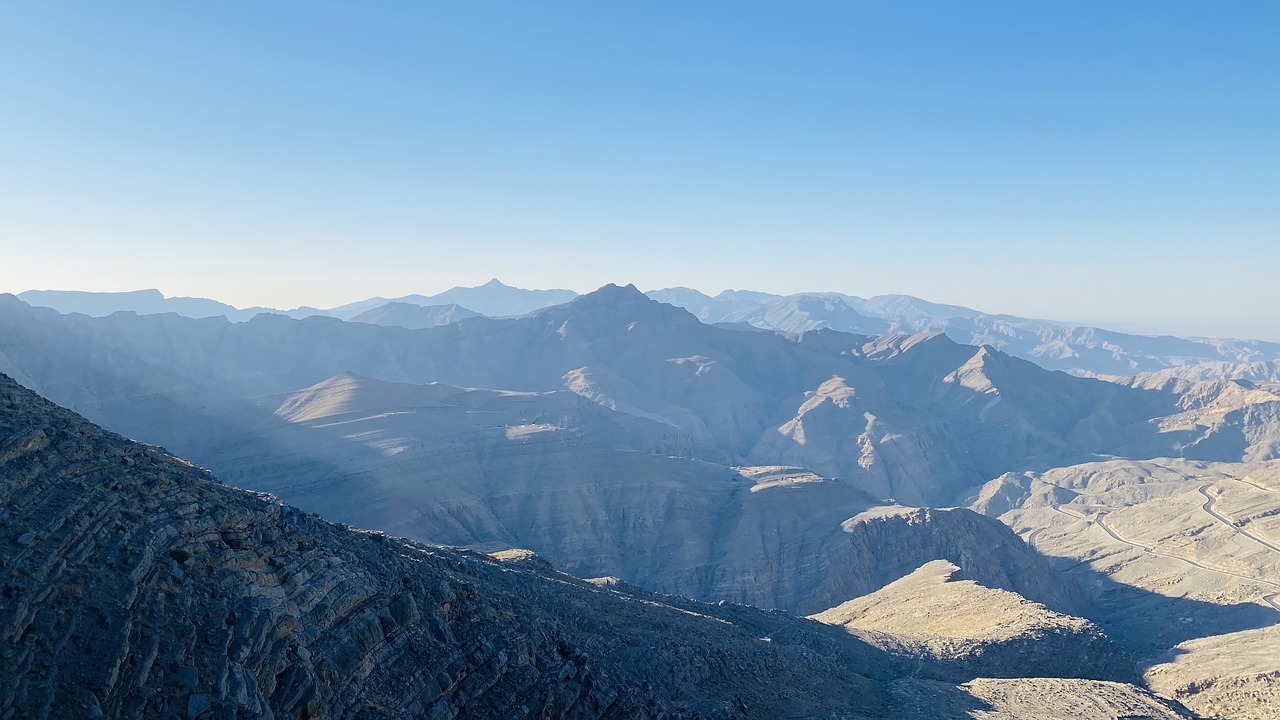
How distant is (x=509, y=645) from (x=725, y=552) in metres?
92.7

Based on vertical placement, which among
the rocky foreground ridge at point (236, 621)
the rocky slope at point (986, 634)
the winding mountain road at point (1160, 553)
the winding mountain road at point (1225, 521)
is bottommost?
the winding mountain road at point (1160, 553)

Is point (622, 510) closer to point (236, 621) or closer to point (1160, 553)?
point (1160, 553)

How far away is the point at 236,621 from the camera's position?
24.0 meters

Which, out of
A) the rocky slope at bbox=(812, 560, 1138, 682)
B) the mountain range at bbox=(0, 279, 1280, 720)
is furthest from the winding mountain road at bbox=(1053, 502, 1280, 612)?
the rocky slope at bbox=(812, 560, 1138, 682)

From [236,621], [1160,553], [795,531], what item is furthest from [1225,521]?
[236,621]

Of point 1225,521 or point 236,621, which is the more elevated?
point 236,621

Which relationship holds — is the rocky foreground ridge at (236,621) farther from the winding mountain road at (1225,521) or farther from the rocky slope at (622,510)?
the winding mountain road at (1225,521)

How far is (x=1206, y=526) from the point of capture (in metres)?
132

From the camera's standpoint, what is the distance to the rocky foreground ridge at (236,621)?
21141 millimetres

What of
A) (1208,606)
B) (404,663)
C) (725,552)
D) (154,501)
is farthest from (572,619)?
(1208,606)

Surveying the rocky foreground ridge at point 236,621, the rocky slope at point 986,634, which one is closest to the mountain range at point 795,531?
the rocky slope at point 986,634

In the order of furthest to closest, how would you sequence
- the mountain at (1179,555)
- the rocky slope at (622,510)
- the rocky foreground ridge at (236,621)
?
the rocky slope at (622,510) < the mountain at (1179,555) < the rocky foreground ridge at (236,621)

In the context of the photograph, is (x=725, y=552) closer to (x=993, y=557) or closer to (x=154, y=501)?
(x=993, y=557)

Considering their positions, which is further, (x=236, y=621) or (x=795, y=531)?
(x=795, y=531)
